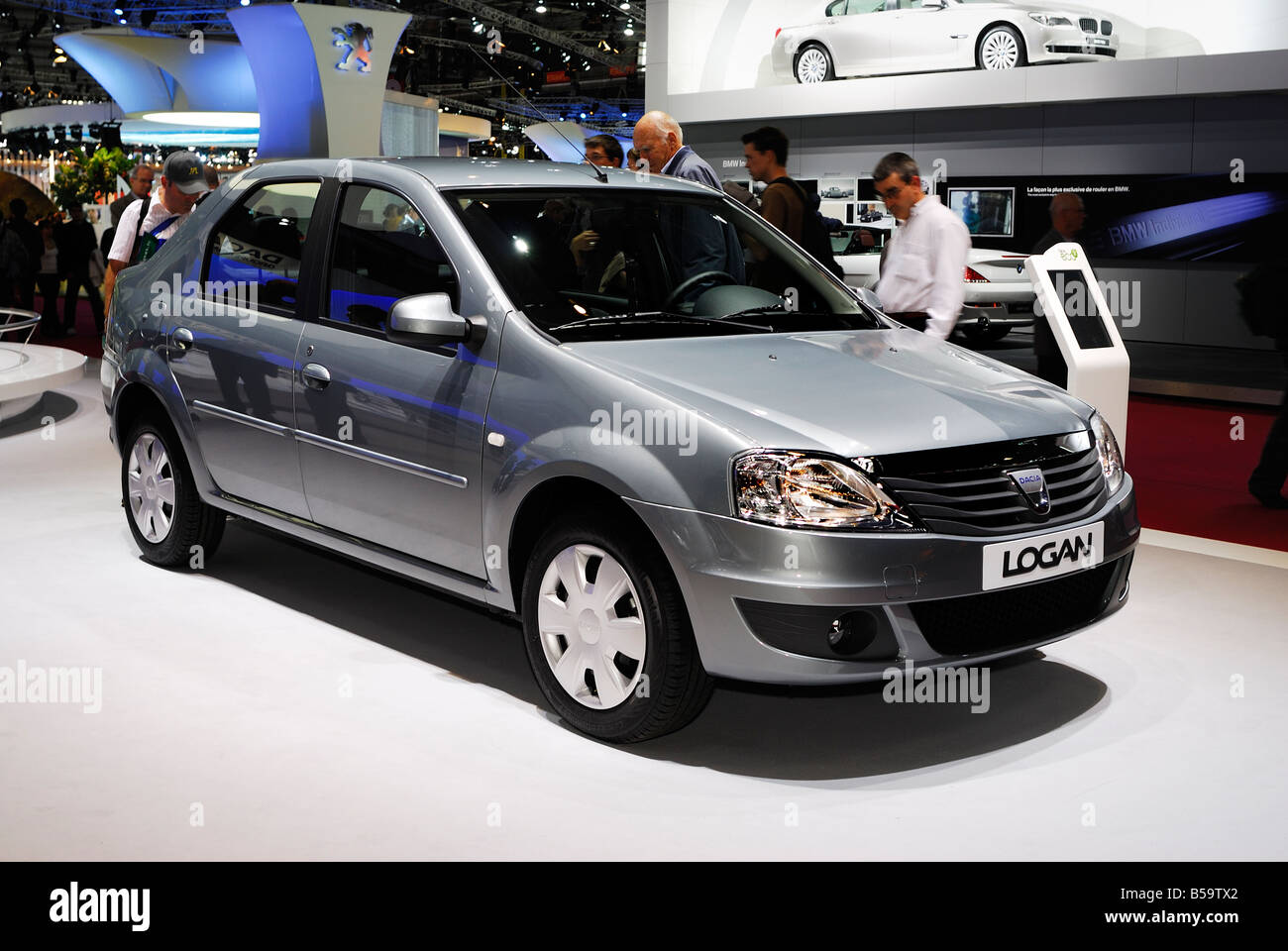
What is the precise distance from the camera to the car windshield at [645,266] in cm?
426

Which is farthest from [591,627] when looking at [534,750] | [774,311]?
[774,311]

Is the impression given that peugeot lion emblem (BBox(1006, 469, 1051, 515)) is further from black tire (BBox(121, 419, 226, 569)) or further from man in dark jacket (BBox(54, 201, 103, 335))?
man in dark jacket (BBox(54, 201, 103, 335))

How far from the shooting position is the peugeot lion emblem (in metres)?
3.69

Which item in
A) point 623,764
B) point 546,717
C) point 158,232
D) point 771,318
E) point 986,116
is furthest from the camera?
point 986,116

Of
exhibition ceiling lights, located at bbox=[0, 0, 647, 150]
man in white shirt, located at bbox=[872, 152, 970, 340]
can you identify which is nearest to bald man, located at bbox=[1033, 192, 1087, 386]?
man in white shirt, located at bbox=[872, 152, 970, 340]

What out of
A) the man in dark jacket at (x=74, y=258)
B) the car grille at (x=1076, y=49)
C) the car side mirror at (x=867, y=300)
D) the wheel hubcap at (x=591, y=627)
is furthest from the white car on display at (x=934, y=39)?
the wheel hubcap at (x=591, y=627)

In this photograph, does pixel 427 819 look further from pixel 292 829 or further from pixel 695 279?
pixel 695 279

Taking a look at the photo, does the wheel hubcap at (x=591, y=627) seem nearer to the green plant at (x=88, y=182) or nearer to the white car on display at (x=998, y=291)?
the white car on display at (x=998, y=291)

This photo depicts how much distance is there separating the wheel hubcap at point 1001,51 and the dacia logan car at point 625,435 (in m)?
11.0

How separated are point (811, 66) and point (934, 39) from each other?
1718 millimetres

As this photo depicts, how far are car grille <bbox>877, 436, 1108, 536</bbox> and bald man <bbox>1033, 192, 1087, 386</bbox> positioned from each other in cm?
382

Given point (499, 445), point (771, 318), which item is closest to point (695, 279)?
point (771, 318)
